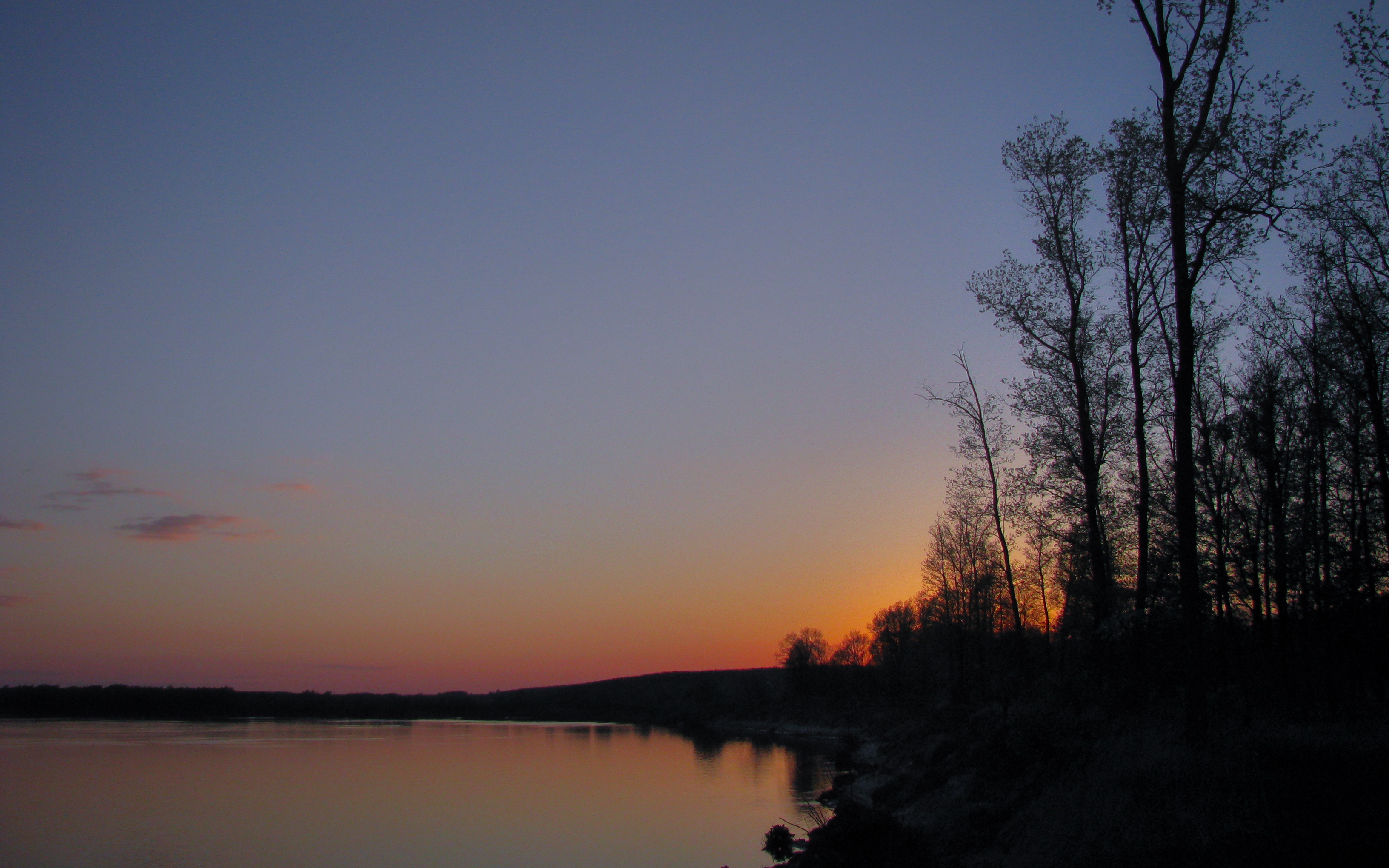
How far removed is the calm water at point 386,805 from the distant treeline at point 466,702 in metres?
61.5

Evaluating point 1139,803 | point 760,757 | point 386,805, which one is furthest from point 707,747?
point 1139,803

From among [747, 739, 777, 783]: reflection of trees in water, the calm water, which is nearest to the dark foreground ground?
the calm water

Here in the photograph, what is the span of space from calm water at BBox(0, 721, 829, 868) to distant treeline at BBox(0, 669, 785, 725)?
61.5 metres

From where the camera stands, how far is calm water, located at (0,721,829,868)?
2800cm

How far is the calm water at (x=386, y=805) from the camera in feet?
91.9

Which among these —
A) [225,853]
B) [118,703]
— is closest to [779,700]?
[225,853]

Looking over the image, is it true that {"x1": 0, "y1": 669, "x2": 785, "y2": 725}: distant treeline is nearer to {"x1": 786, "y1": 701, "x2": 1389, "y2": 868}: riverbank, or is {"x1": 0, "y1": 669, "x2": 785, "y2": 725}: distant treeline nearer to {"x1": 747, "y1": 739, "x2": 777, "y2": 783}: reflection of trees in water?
{"x1": 747, "y1": 739, "x2": 777, "y2": 783}: reflection of trees in water

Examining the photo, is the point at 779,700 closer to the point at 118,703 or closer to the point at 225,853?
the point at 225,853

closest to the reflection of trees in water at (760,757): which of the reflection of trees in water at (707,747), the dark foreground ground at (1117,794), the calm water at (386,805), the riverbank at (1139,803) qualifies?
the calm water at (386,805)

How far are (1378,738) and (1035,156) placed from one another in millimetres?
16222

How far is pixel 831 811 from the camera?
31.0 m

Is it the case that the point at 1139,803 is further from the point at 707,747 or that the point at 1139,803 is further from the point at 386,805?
the point at 707,747

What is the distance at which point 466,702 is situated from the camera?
182 metres

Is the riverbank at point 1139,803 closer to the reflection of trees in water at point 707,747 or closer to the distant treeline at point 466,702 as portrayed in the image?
the reflection of trees in water at point 707,747
